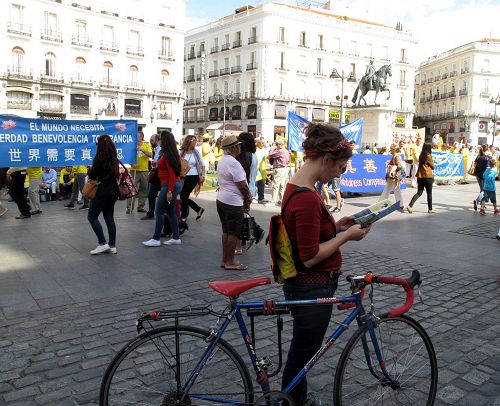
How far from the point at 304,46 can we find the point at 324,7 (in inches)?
537

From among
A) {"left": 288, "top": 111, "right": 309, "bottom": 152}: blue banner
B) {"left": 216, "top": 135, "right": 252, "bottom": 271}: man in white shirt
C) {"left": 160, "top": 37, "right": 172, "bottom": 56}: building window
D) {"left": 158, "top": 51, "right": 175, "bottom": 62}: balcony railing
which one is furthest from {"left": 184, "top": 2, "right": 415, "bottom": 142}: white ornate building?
{"left": 216, "top": 135, "right": 252, "bottom": 271}: man in white shirt

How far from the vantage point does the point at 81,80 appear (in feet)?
165

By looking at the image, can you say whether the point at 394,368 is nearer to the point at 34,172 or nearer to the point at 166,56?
the point at 34,172

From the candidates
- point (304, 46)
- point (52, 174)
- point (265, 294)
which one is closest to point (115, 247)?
point (265, 294)

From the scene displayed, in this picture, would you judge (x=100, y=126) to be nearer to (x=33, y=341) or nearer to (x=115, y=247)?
(x=115, y=247)

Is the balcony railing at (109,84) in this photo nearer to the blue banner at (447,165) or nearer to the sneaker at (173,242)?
the blue banner at (447,165)

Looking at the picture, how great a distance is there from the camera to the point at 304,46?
205 feet

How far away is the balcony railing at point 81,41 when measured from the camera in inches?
1963

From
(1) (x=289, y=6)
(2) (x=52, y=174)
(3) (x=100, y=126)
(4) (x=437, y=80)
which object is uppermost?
(1) (x=289, y=6)

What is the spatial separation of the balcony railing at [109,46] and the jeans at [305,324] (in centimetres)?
5363

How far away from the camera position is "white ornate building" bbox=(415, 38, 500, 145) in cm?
7306

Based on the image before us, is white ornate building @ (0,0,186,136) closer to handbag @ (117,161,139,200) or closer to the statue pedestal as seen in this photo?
the statue pedestal

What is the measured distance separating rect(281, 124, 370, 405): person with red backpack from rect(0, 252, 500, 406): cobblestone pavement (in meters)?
0.91

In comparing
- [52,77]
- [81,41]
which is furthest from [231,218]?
[81,41]
